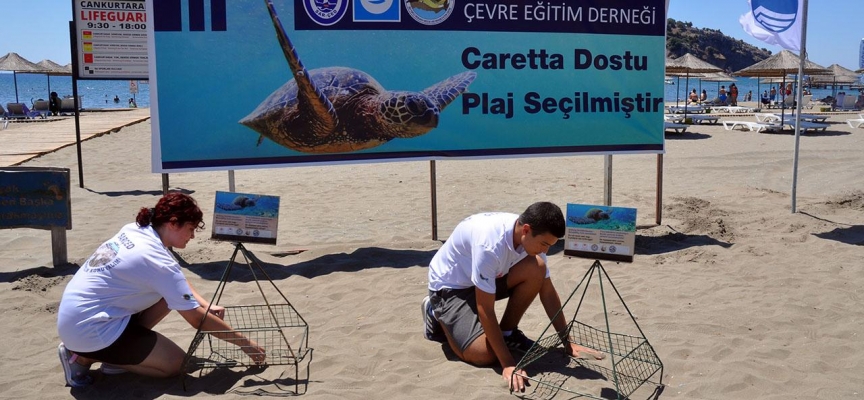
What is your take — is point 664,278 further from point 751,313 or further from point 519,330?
point 519,330

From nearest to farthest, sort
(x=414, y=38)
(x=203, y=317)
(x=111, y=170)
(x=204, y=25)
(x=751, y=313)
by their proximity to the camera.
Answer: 1. (x=203, y=317)
2. (x=751, y=313)
3. (x=204, y=25)
4. (x=414, y=38)
5. (x=111, y=170)

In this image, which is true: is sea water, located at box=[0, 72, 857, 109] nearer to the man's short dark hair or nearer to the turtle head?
the turtle head

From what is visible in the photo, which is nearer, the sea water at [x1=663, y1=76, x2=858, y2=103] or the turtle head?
the turtle head

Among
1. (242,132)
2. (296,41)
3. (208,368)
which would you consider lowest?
(208,368)

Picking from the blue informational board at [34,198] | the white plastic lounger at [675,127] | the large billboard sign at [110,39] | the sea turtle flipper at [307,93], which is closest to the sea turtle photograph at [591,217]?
the sea turtle flipper at [307,93]

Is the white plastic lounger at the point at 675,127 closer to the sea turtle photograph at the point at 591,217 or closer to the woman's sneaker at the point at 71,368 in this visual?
the sea turtle photograph at the point at 591,217

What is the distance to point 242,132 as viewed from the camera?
23.2ft

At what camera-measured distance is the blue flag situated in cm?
841

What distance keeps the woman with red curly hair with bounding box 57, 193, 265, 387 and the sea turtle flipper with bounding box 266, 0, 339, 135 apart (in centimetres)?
325

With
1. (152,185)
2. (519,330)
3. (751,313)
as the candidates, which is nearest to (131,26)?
(152,185)

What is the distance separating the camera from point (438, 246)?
7.56 m

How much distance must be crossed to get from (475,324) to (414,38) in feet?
12.6

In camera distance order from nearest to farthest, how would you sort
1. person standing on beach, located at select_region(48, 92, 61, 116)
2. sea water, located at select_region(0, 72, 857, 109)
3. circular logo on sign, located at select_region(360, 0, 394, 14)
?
circular logo on sign, located at select_region(360, 0, 394, 14), person standing on beach, located at select_region(48, 92, 61, 116), sea water, located at select_region(0, 72, 857, 109)

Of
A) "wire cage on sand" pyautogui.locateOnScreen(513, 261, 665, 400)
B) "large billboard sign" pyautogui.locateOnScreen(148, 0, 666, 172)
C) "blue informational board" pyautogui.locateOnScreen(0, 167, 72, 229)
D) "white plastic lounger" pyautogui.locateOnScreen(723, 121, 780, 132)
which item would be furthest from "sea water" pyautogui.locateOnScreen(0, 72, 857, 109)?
"wire cage on sand" pyautogui.locateOnScreen(513, 261, 665, 400)
